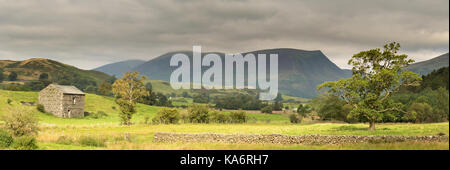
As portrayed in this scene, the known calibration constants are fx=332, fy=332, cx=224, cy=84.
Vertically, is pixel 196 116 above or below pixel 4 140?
below

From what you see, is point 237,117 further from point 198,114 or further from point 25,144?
point 25,144

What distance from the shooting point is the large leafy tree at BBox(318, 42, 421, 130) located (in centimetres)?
4298

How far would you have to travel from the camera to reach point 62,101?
3452 inches

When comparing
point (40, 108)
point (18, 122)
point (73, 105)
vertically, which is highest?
point (18, 122)

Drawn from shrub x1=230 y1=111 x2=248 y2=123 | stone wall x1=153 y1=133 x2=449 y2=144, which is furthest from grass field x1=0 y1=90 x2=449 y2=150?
shrub x1=230 y1=111 x2=248 y2=123

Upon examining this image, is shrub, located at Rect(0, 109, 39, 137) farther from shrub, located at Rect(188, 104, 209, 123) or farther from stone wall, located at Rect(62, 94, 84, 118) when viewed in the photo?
stone wall, located at Rect(62, 94, 84, 118)

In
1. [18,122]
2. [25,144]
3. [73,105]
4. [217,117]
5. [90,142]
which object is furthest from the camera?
[73,105]

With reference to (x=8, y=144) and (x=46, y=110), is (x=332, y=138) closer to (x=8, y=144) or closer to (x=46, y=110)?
(x=8, y=144)

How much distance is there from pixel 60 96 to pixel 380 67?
78.0 metres

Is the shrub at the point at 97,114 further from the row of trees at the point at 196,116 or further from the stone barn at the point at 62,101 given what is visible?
the row of trees at the point at 196,116

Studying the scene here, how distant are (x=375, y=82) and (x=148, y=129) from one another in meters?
37.2

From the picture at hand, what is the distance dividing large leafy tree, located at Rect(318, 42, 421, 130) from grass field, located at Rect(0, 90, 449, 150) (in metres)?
2.73

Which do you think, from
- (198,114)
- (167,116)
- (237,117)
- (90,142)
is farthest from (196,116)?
(90,142)
